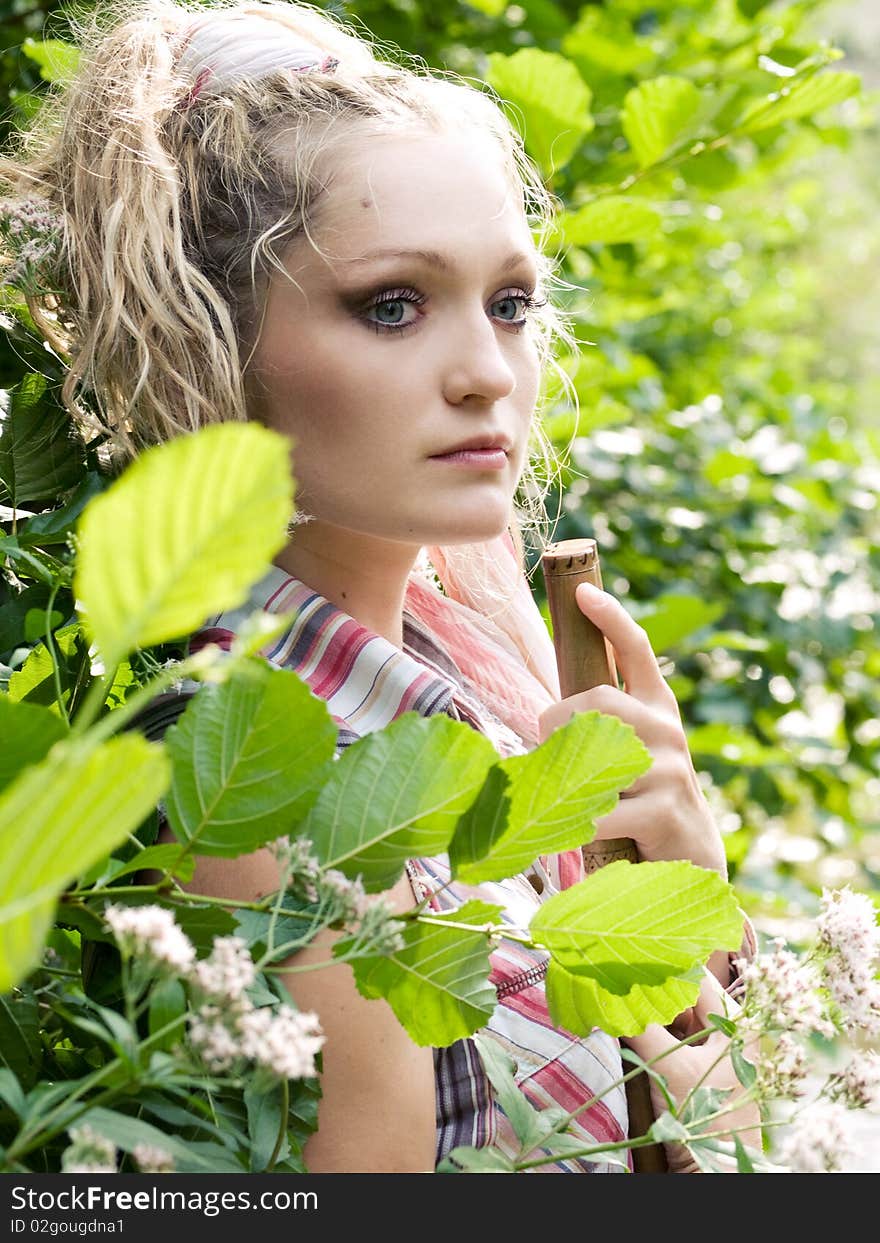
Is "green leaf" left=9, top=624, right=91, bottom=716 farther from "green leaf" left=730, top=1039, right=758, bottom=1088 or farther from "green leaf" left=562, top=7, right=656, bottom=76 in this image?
"green leaf" left=562, top=7, right=656, bottom=76

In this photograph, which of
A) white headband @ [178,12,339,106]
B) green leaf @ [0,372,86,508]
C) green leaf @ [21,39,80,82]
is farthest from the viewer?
green leaf @ [21,39,80,82]

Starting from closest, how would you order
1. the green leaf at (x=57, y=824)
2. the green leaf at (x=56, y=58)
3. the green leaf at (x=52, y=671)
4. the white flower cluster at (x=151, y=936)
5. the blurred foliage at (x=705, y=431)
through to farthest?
the green leaf at (x=57, y=824), the white flower cluster at (x=151, y=936), the green leaf at (x=52, y=671), the green leaf at (x=56, y=58), the blurred foliage at (x=705, y=431)

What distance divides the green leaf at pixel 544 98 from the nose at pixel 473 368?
20.2 inches

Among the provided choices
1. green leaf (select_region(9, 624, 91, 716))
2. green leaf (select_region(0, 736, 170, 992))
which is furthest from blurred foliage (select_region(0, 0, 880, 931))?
green leaf (select_region(0, 736, 170, 992))

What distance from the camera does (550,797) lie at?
20.5 inches

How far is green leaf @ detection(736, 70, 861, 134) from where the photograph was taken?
1.37 metres

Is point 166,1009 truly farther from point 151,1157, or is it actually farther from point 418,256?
point 418,256

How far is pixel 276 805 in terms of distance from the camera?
489 mm

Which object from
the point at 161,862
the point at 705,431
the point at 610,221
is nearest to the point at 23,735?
the point at 161,862

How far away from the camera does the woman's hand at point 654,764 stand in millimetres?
913

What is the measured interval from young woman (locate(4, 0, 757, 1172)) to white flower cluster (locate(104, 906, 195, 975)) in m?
0.40

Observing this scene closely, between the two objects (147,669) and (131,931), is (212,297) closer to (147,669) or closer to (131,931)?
(147,669)

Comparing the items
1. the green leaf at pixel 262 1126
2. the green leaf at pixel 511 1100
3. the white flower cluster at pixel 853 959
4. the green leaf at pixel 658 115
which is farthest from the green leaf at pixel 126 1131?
the green leaf at pixel 658 115

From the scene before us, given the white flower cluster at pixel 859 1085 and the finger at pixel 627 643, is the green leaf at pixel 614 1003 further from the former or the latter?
the finger at pixel 627 643
